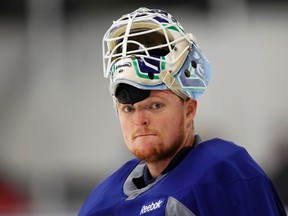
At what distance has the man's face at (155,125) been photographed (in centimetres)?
192

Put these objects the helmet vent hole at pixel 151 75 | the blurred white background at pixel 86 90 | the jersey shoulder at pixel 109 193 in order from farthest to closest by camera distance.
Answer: the blurred white background at pixel 86 90, the jersey shoulder at pixel 109 193, the helmet vent hole at pixel 151 75

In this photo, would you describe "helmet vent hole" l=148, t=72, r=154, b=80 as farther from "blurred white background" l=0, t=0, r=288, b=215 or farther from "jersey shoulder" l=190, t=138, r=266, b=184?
"blurred white background" l=0, t=0, r=288, b=215

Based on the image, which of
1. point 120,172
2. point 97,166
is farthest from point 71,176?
point 120,172

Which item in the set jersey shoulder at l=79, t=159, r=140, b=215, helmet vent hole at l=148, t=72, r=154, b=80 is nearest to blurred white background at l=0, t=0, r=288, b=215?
jersey shoulder at l=79, t=159, r=140, b=215

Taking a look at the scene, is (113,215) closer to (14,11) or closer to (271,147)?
(271,147)

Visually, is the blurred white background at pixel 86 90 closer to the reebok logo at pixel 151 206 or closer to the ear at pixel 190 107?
the ear at pixel 190 107

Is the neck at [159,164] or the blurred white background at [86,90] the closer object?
the neck at [159,164]

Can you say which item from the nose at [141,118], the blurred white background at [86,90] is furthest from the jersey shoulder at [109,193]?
the blurred white background at [86,90]

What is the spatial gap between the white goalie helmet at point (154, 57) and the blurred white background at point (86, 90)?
2.33 metres

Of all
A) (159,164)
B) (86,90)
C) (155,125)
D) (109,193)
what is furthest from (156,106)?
(86,90)

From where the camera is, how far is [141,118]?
192 cm

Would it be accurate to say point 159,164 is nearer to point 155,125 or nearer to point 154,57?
point 155,125

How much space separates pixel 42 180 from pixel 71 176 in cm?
15

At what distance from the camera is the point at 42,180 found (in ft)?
14.8
